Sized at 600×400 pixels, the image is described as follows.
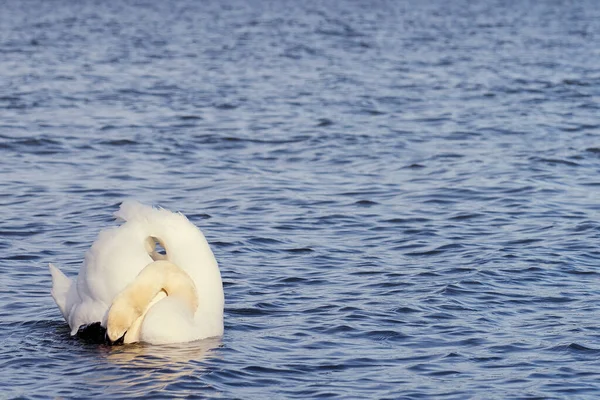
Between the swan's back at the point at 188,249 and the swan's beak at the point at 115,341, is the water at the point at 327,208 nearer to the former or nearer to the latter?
the swan's beak at the point at 115,341

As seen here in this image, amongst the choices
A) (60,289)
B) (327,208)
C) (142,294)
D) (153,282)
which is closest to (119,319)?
(142,294)

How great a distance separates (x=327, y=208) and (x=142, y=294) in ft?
19.0

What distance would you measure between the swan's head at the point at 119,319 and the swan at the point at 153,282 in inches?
0.4

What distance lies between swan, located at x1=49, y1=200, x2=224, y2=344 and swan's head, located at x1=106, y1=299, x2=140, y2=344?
11 millimetres

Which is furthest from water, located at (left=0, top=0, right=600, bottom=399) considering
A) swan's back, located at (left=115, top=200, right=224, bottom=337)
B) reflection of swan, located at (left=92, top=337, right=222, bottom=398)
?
swan's back, located at (left=115, top=200, right=224, bottom=337)

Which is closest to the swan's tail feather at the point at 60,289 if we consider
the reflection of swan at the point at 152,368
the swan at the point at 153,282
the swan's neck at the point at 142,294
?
the swan at the point at 153,282

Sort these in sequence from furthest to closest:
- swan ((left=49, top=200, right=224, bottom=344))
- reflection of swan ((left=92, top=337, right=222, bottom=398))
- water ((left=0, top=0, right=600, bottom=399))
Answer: swan ((left=49, top=200, right=224, bottom=344))
water ((left=0, top=0, right=600, bottom=399))
reflection of swan ((left=92, top=337, right=222, bottom=398))

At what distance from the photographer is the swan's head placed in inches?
379

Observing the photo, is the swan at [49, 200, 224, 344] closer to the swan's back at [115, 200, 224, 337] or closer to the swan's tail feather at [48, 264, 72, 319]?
the swan's back at [115, 200, 224, 337]

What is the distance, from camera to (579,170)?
704 inches

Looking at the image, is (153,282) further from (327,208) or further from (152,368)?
(327,208)

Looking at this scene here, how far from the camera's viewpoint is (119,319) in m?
9.62

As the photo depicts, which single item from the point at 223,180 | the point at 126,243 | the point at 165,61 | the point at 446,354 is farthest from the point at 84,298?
the point at 165,61

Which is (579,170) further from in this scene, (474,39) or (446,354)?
(474,39)
